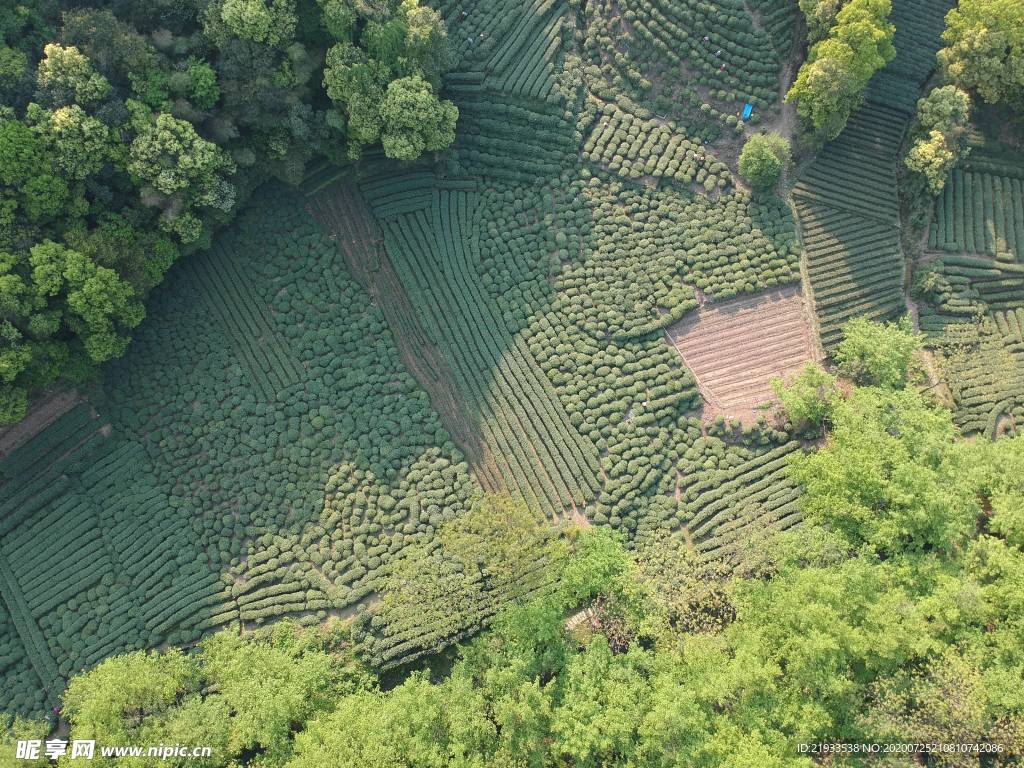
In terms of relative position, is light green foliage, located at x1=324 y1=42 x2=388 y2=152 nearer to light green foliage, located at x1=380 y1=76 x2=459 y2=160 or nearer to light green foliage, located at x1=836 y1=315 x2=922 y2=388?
light green foliage, located at x1=380 y1=76 x2=459 y2=160

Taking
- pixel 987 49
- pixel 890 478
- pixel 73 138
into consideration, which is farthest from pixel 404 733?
pixel 987 49

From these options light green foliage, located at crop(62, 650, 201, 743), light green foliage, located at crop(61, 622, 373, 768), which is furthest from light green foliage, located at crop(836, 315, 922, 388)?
light green foliage, located at crop(62, 650, 201, 743)

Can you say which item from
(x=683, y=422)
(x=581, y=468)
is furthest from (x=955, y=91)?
(x=581, y=468)

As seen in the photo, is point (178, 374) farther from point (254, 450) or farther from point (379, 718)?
point (379, 718)

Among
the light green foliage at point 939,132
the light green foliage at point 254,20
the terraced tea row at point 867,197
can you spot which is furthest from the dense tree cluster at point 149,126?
the light green foliage at point 939,132

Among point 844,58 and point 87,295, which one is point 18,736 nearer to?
point 87,295

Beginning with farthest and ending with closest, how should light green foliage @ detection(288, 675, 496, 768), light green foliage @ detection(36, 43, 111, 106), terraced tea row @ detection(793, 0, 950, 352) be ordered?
terraced tea row @ detection(793, 0, 950, 352) < light green foliage @ detection(36, 43, 111, 106) < light green foliage @ detection(288, 675, 496, 768)

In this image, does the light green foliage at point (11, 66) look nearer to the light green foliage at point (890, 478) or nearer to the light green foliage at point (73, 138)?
the light green foliage at point (73, 138)
